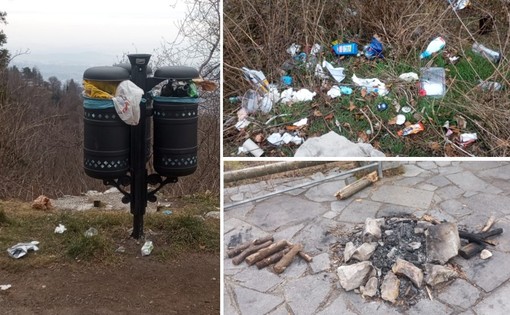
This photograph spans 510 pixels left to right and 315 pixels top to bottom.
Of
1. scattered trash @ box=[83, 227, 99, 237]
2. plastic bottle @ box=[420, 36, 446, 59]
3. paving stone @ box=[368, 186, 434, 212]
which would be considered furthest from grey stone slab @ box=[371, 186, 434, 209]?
scattered trash @ box=[83, 227, 99, 237]

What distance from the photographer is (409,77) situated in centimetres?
420

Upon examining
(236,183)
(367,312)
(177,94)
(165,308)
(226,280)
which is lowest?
(165,308)

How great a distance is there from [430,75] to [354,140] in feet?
3.32

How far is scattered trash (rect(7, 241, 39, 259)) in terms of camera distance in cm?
403

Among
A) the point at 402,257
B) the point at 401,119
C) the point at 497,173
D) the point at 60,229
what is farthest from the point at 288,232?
the point at 60,229

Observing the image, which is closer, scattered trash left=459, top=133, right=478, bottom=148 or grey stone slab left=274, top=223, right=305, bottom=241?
grey stone slab left=274, top=223, right=305, bottom=241

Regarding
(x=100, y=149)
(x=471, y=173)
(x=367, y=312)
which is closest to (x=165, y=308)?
(x=100, y=149)

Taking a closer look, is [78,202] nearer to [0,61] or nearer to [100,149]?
[100,149]

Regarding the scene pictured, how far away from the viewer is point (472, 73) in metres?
4.22

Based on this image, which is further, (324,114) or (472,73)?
(472,73)

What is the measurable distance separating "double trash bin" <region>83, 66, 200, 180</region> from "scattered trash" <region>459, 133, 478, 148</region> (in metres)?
1.78

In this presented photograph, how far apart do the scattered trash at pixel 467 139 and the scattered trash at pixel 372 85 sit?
2.26 feet

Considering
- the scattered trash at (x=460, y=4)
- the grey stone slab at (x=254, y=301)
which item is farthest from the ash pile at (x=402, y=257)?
the scattered trash at (x=460, y=4)

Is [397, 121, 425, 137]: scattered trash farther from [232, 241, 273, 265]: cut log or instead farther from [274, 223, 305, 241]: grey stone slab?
[232, 241, 273, 265]: cut log
